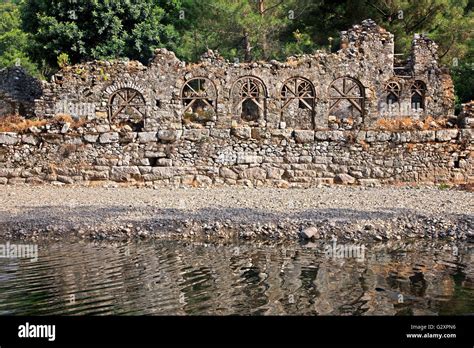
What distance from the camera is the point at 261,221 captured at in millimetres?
10672

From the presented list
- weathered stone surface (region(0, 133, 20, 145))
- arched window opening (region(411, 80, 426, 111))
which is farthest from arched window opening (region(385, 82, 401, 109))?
weathered stone surface (region(0, 133, 20, 145))

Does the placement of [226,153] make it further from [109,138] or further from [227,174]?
[109,138]

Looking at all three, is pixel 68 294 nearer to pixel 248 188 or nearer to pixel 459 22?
pixel 248 188

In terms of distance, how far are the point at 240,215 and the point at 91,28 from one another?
58.5ft

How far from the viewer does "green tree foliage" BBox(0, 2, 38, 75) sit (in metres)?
44.3

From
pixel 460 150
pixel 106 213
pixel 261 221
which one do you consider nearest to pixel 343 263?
pixel 261 221

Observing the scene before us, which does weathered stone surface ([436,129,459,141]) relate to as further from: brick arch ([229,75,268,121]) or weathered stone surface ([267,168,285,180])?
brick arch ([229,75,268,121])

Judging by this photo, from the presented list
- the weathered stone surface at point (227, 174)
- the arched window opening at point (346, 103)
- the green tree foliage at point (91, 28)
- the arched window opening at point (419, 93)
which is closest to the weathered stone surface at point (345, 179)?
→ the arched window opening at point (346, 103)

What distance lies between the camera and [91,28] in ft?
83.7

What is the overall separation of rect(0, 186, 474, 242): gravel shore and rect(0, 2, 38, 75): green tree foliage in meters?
30.2

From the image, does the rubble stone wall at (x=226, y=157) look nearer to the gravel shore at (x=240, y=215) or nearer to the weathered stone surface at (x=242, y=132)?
the weathered stone surface at (x=242, y=132)

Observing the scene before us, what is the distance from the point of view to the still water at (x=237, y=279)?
6336 millimetres

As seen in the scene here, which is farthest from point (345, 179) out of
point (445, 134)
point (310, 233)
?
point (310, 233)
